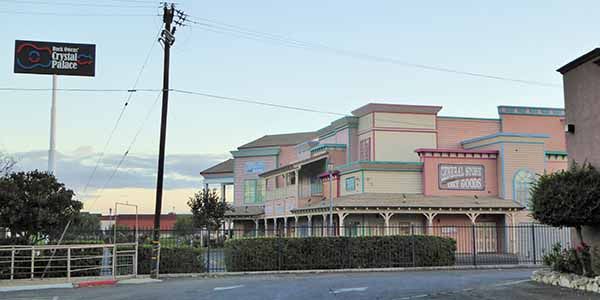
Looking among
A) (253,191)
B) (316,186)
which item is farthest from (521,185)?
(253,191)

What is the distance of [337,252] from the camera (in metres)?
24.9

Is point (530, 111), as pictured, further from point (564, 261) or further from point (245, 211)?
point (564, 261)

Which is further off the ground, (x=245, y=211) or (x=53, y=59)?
(x=53, y=59)

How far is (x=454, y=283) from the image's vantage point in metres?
18.4

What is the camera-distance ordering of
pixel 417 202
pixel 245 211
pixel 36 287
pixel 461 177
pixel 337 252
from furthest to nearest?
pixel 245 211
pixel 461 177
pixel 417 202
pixel 337 252
pixel 36 287

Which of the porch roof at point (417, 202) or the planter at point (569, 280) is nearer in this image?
the planter at point (569, 280)

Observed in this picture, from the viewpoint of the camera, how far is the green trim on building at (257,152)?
58688 millimetres

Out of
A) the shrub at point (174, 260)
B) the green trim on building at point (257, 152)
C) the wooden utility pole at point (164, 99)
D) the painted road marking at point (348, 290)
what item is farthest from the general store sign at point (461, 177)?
the green trim on building at point (257, 152)

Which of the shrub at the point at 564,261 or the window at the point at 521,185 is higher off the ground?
A: the window at the point at 521,185

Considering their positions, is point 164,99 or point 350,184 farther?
point 350,184

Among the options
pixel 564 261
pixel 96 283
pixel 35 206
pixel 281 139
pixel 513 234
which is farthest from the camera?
pixel 281 139

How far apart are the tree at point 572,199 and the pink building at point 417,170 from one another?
16.0 metres

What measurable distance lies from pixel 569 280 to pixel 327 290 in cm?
599

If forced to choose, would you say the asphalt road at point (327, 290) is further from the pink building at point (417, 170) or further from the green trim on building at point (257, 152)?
the green trim on building at point (257, 152)
